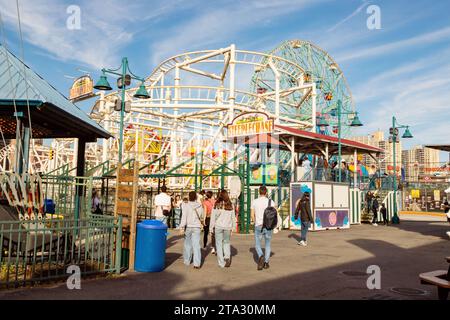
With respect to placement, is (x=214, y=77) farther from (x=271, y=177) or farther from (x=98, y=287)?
(x=98, y=287)

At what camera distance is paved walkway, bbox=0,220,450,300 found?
6422 mm

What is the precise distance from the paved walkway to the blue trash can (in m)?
0.26

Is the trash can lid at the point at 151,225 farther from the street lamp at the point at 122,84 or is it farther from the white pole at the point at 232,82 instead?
the white pole at the point at 232,82

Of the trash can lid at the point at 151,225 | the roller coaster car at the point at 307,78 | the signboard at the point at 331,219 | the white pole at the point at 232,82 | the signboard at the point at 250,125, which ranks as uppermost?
the roller coaster car at the point at 307,78

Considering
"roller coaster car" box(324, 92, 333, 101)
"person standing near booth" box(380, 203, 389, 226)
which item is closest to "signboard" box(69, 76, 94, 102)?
"roller coaster car" box(324, 92, 333, 101)

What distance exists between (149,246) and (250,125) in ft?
45.3

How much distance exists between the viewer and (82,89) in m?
47.8

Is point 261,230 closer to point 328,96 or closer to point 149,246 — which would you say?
point 149,246

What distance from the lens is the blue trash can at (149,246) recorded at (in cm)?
814

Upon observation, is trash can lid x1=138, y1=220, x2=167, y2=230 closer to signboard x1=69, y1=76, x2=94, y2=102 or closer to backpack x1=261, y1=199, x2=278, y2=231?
backpack x1=261, y1=199, x2=278, y2=231

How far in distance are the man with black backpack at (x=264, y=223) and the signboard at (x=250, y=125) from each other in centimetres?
1150

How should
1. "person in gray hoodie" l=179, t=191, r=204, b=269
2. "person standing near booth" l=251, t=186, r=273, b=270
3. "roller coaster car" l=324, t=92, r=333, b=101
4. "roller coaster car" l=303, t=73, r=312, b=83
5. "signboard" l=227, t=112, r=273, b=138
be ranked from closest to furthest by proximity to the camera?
"person in gray hoodie" l=179, t=191, r=204, b=269 < "person standing near booth" l=251, t=186, r=273, b=270 < "signboard" l=227, t=112, r=273, b=138 < "roller coaster car" l=303, t=73, r=312, b=83 < "roller coaster car" l=324, t=92, r=333, b=101

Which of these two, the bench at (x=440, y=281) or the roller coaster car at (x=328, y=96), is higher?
the roller coaster car at (x=328, y=96)

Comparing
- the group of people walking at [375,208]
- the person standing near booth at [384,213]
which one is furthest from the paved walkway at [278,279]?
→ the person standing near booth at [384,213]
